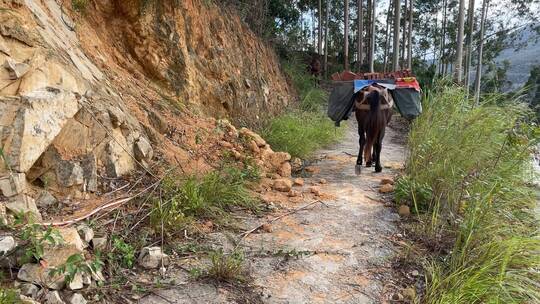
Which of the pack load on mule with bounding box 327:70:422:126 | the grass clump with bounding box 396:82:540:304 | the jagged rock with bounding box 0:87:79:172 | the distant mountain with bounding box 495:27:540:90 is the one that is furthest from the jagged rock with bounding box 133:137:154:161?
the distant mountain with bounding box 495:27:540:90

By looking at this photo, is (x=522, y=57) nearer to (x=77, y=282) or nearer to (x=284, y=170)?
(x=284, y=170)

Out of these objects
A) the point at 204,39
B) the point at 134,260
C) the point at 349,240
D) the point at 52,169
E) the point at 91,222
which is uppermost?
the point at 204,39

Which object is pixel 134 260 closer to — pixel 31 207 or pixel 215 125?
pixel 31 207

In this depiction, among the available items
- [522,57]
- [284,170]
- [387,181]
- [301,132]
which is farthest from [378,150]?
[522,57]

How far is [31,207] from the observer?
2477 mm

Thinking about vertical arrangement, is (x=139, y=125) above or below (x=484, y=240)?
above

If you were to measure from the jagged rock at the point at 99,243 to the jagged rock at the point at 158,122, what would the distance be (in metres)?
2.02

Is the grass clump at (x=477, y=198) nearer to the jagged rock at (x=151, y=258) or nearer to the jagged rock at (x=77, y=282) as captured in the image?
the jagged rock at (x=151, y=258)

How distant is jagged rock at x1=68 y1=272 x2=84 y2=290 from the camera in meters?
2.04

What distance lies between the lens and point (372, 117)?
5199mm

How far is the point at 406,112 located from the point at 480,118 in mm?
1580

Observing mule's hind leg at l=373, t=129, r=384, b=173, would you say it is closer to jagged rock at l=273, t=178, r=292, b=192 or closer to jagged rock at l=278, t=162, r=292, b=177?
jagged rock at l=278, t=162, r=292, b=177

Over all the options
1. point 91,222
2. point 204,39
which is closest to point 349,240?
point 91,222

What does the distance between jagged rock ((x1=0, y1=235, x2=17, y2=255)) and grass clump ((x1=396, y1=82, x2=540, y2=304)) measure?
228 centimetres
